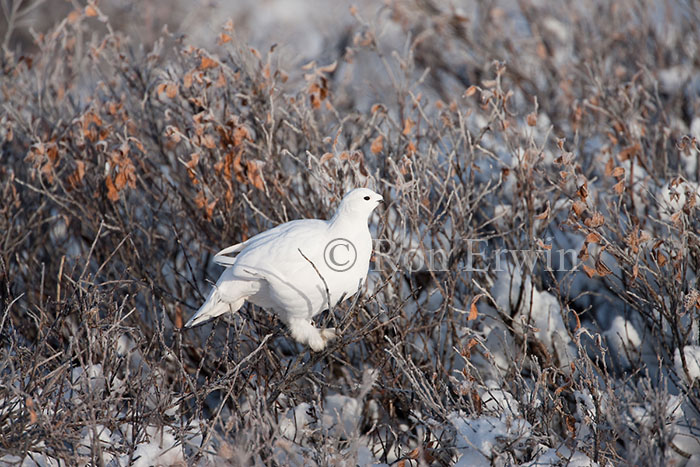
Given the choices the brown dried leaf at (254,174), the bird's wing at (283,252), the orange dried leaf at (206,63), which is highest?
the orange dried leaf at (206,63)

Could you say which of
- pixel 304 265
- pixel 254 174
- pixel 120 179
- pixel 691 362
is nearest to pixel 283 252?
pixel 304 265

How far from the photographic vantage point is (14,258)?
4.11 metres

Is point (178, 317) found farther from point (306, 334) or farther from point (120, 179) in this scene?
point (306, 334)

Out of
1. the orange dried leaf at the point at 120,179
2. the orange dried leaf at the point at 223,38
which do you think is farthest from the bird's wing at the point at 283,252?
the orange dried leaf at the point at 223,38

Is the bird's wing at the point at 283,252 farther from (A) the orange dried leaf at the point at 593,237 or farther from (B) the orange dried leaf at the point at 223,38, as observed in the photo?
(B) the orange dried leaf at the point at 223,38

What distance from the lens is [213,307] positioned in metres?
2.70

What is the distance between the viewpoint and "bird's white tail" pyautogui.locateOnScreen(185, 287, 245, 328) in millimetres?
2664

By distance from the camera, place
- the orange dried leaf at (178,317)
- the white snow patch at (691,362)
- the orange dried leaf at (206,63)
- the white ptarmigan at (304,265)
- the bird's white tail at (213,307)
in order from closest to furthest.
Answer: the white ptarmigan at (304,265) < the bird's white tail at (213,307) < the white snow patch at (691,362) < the orange dried leaf at (206,63) < the orange dried leaf at (178,317)

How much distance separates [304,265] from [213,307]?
452 millimetres

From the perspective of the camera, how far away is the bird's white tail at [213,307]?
105 inches

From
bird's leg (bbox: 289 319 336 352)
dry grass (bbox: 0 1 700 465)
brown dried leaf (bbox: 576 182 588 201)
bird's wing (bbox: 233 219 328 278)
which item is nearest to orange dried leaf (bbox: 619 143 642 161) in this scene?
dry grass (bbox: 0 1 700 465)

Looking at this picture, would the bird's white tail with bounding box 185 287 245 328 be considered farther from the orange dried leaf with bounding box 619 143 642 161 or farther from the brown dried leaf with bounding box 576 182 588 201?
the orange dried leaf with bounding box 619 143 642 161

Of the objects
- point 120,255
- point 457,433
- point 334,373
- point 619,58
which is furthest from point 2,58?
point 619,58

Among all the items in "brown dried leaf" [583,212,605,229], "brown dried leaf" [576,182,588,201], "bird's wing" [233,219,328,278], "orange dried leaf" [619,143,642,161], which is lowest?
"orange dried leaf" [619,143,642,161]
